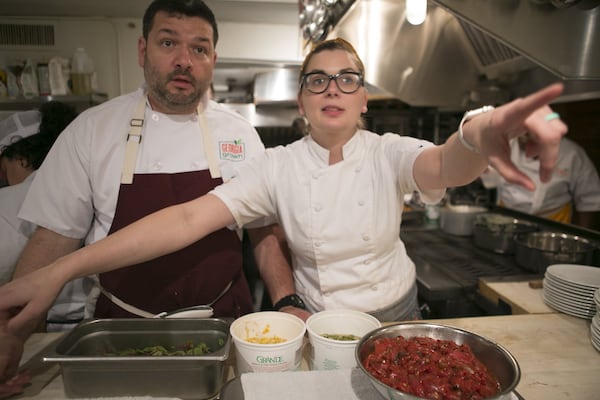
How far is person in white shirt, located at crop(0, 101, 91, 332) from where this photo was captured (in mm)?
1487

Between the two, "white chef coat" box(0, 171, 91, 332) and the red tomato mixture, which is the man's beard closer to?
"white chef coat" box(0, 171, 91, 332)

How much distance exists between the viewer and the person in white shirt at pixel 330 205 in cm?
124

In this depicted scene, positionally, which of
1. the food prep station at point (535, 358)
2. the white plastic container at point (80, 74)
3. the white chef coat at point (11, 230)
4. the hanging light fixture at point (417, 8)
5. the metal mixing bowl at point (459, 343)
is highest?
the hanging light fixture at point (417, 8)

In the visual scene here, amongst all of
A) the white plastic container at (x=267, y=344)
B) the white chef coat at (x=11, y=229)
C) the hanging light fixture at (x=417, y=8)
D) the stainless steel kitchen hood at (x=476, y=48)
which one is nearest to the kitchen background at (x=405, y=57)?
the stainless steel kitchen hood at (x=476, y=48)

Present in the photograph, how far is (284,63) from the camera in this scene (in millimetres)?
4133

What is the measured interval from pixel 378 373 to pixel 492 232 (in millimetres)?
1974

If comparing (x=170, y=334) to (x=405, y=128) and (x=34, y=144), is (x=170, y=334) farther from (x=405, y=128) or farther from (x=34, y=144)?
(x=405, y=128)

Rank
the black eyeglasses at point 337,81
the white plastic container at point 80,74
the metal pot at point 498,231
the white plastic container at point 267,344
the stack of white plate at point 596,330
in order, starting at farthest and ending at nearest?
the metal pot at point 498,231 < the white plastic container at point 80,74 < the black eyeglasses at point 337,81 < the stack of white plate at point 596,330 < the white plastic container at point 267,344

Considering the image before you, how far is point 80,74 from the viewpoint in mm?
2172

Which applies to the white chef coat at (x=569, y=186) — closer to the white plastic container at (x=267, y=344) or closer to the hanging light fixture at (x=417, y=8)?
the hanging light fixture at (x=417, y=8)

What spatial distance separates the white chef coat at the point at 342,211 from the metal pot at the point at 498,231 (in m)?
1.34

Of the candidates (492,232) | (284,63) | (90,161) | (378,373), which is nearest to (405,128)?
(284,63)

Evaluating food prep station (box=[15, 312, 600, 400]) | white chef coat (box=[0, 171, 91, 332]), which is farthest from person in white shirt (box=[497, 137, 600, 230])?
white chef coat (box=[0, 171, 91, 332])

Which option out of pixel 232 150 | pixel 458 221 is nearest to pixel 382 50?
pixel 458 221
